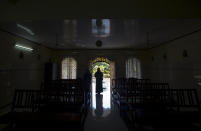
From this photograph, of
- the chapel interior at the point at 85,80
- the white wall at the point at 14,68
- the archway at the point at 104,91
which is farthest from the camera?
the archway at the point at 104,91

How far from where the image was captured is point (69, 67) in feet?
17.8

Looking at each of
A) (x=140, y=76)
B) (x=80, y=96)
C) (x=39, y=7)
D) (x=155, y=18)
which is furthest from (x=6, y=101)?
(x=140, y=76)

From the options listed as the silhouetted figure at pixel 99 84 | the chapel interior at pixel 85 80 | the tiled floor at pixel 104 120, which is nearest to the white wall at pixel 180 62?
the chapel interior at pixel 85 80

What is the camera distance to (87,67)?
17.7 feet

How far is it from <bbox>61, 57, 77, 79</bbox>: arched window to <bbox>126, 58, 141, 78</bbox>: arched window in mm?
3125

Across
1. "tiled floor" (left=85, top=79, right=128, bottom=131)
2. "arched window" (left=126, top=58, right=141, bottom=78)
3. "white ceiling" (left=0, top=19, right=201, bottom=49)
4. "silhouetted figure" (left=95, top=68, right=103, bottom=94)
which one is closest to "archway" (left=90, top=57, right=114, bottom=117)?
"tiled floor" (left=85, top=79, right=128, bottom=131)

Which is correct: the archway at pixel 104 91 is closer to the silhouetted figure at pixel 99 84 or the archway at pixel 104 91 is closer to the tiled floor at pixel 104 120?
the tiled floor at pixel 104 120

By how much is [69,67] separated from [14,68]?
8.79ft

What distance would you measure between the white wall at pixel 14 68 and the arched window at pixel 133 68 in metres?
4.62

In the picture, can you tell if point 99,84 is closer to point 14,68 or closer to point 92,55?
point 92,55

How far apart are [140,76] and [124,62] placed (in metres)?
1.27

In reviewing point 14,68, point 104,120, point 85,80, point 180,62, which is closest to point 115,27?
point 85,80

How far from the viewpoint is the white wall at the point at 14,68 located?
8.21 ft

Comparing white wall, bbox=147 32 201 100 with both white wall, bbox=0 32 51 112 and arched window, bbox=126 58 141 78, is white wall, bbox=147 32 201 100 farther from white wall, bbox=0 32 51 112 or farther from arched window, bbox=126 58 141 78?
white wall, bbox=0 32 51 112
